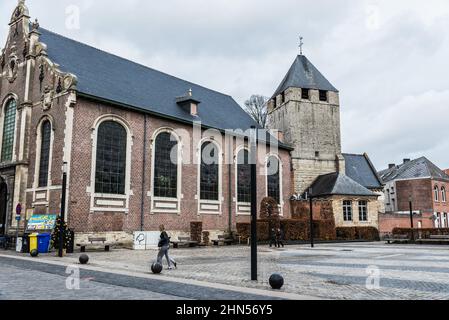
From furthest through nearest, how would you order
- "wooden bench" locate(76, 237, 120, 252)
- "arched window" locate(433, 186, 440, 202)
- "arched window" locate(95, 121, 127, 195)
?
"arched window" locate(433, 186, 440, 202) → "arched window" locate(95, 121, 127, 195) → "wooden bench" locate(76, 237, 120, 252)

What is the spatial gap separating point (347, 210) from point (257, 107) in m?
20.7

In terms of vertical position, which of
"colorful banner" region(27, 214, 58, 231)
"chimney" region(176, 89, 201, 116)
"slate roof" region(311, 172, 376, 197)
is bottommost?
"colorful banner" region(27, 214, 58, 231)

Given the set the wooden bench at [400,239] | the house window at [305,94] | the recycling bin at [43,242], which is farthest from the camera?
the house window at [305,94]

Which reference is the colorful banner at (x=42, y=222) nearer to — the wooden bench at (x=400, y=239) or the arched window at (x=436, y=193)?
the wooden bench at (x=400, y=239)

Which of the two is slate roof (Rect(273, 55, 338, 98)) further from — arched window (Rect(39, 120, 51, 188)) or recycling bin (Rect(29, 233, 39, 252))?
recycling bin (Rect(29, 233, 39, 252))

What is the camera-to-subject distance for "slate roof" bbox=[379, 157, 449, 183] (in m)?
49.3

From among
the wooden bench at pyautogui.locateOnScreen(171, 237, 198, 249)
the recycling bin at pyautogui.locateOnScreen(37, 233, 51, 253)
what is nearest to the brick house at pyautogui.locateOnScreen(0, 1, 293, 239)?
the wooden bench at pyautogui.locateOnScreen(171, 237, 198, 249)

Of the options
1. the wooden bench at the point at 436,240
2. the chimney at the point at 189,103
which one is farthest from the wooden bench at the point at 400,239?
the chimney at the point at 189,103

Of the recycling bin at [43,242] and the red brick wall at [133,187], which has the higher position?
the red brick wall at [133,187]

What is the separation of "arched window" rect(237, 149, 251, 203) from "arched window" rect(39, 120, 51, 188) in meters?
13.5

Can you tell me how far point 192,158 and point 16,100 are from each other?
11295 mm

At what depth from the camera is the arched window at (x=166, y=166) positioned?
24.9m

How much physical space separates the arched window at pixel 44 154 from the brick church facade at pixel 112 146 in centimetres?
6
